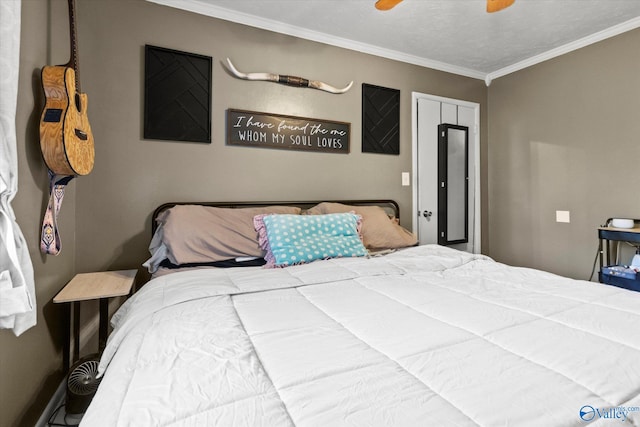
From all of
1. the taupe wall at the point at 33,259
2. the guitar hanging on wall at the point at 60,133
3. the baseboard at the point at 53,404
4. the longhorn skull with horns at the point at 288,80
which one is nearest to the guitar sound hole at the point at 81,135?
the guitar hanging on wall at the point at 60,133

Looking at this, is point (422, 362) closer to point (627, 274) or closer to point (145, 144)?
point (145, 144)

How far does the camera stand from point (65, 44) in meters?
1.94

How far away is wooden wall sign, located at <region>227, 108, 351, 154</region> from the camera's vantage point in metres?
2.55

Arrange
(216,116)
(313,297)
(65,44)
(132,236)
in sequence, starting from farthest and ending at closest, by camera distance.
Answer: (216,116)
(132,236)
(65,44)
(313,297)

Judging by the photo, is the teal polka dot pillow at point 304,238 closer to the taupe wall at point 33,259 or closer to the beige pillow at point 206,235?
the beige pillow at point 206,235

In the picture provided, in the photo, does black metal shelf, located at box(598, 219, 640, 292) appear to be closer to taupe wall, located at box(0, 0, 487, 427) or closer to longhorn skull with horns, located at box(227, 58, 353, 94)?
taupe wall, located at box(0, 0, 487, 427)

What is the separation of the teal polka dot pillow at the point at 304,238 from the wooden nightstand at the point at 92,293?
2.65ft

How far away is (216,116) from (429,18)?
1.79 m

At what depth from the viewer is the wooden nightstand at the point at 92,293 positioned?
1.69 metres

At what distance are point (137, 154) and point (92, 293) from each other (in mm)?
992

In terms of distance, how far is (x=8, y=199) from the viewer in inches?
42.1

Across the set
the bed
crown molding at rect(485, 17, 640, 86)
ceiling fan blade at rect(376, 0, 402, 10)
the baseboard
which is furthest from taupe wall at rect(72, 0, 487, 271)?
crown molding at rect(485, 17, 640, 86)

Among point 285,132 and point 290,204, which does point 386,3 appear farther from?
point 290,204

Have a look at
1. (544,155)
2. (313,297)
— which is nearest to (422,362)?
(313,297)
